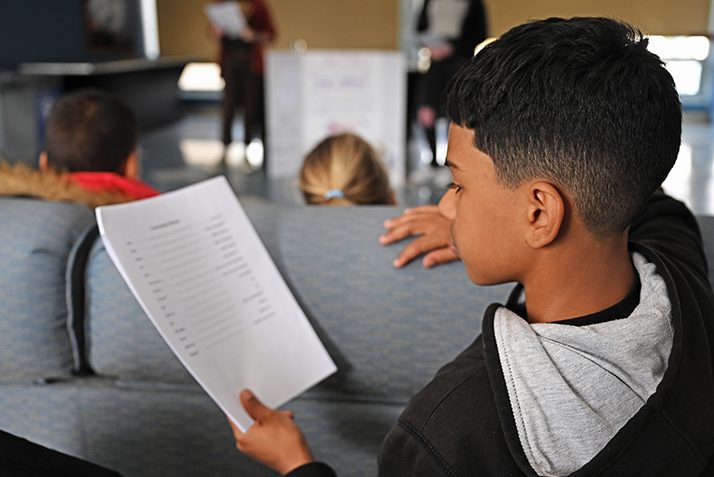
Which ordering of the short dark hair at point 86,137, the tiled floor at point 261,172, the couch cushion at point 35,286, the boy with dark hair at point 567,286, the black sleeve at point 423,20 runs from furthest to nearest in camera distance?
the black sleeve at point 423,20 → the tiled floor at point 261,172 → the short dark hair at point 86,137 → the couch cushion at point 35,286 → the boy with dark hair at point 567,286

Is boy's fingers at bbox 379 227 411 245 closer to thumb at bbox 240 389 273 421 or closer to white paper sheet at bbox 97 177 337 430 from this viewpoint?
white paper sheet at bbox 97 177 337 430

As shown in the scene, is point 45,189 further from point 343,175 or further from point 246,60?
point 246,60

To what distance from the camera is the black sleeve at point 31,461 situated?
0.60 meters

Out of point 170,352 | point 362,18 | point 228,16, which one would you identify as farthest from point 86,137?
point 362,18

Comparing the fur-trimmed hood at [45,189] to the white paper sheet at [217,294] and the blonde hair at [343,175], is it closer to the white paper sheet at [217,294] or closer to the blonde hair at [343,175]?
the white paper sheet at [217,294]

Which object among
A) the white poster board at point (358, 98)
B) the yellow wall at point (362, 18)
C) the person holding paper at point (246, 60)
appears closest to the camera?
the white poster board at point (358, 98)

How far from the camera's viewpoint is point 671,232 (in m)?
0.93

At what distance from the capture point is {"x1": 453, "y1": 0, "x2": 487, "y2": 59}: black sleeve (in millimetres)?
4477

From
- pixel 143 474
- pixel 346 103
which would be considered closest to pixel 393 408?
pixel 143 474

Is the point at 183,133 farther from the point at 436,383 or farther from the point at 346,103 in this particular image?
the point at 436,383

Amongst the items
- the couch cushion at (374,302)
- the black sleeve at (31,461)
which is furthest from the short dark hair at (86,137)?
the black sleeve at (31,461)

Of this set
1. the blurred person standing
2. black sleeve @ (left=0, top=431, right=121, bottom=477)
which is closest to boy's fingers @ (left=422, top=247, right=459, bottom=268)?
black sleeve @ (left=0, top=431, right=121, bottom=477)

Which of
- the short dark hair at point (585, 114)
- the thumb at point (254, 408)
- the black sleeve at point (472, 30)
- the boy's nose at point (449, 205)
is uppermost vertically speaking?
the black sleeve at point (472, 30)

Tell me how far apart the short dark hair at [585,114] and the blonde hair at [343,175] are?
2.62ft
